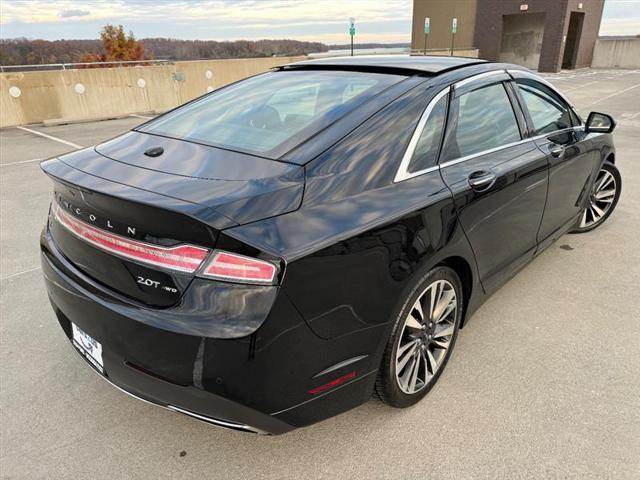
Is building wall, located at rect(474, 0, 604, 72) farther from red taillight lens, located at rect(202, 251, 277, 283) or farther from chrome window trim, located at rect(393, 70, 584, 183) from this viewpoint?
red taillight lens, located at rect(202, 251, 277, 283)

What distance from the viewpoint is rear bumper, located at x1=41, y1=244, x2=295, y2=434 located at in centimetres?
166

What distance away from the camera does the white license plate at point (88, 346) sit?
192 cm

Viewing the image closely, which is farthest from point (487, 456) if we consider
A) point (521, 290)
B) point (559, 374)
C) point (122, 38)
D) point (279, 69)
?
point (122, 38)

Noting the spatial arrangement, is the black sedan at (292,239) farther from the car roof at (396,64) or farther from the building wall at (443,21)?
the building wall at (443,21)

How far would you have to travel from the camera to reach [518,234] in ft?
9.39

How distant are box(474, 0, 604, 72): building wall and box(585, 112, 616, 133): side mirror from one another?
3088 cm

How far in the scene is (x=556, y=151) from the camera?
10.3 ft

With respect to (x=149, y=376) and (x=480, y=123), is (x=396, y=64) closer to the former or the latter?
(x=480, y=123)

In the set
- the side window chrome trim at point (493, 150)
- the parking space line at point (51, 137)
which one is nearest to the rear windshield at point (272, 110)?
the side window chrome trim at point (493, 150)

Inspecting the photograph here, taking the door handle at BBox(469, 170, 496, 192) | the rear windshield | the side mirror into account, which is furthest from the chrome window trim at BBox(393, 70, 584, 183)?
the side mirror

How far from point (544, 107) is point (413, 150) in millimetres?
1707

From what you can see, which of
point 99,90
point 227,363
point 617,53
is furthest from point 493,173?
point 617,53

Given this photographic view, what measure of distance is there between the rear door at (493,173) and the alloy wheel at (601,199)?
1.62 metres

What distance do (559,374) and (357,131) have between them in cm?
172
